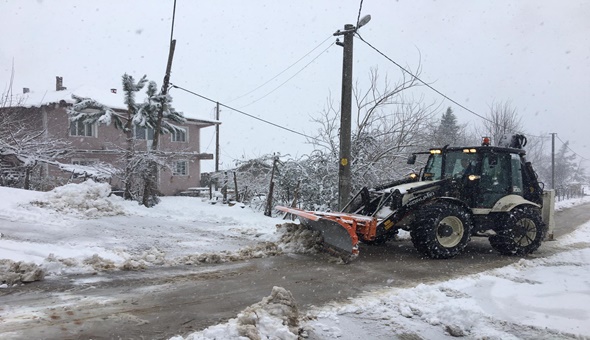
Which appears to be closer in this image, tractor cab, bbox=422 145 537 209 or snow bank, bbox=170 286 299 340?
snow bank, bbox=170 286 299 340

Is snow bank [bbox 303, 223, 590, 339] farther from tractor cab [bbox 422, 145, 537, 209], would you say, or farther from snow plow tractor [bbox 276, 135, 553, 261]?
tractor cab [bbox 422, 145, 537, 209]

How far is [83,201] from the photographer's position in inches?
502

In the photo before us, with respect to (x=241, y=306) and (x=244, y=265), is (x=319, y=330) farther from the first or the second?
(x=244, y=265)

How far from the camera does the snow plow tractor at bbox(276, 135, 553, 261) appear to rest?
8039 millimetres

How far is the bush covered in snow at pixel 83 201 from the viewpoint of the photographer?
12188mm

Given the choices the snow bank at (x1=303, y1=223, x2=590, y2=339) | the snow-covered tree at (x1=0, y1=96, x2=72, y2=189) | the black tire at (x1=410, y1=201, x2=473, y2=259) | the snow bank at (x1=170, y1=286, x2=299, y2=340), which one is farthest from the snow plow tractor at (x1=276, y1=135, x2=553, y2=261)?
the snow-covered tree at (x1=0, y1=96, x2=72, y2=189)

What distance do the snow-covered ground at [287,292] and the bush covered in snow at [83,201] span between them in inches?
4.2

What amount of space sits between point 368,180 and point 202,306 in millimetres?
11018

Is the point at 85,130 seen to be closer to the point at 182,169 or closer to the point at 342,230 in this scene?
the point at 182,169

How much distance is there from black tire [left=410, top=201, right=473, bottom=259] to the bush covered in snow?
8554mm

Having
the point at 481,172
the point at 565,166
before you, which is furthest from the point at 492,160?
the point at 565,166

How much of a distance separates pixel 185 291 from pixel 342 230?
9.50 feet

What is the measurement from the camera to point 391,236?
389 inches

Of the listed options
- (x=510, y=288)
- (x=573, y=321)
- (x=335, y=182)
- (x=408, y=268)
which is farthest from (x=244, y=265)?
(x=335, y=182)
